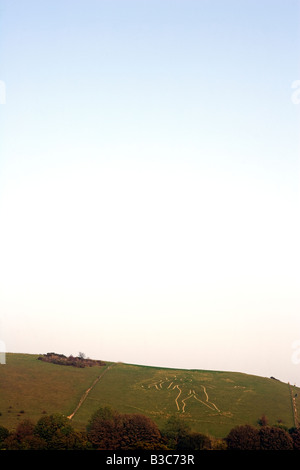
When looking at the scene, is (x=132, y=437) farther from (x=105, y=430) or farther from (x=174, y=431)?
(x=174, y=431)

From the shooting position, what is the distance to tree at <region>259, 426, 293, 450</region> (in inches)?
4151

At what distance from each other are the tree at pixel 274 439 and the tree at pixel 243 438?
1.55 metres

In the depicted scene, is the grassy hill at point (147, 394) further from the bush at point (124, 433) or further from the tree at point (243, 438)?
the bush at point (124, 433)

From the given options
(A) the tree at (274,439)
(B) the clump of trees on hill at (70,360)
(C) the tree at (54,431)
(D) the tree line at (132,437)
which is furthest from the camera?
(B) the clump of trees on hill at (70,360)

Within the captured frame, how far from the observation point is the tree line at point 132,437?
99188mm

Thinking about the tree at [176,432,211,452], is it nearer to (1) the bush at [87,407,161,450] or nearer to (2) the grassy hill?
(1) the bush at [87,407,161,450]

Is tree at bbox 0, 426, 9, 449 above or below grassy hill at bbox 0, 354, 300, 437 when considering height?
below

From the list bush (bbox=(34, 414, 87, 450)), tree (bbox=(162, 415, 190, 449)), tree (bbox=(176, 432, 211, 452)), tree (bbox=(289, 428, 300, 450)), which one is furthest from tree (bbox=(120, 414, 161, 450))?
tree (bbox=(289, 428, 300, 450))

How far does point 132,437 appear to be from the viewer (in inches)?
4107

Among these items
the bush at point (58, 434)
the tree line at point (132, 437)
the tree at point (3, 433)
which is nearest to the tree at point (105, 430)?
the tree line at point (132, 437)

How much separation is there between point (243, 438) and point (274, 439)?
8545 millimetres

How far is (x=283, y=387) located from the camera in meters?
153
